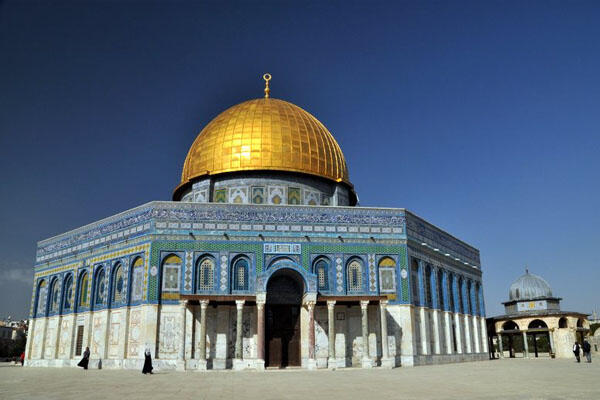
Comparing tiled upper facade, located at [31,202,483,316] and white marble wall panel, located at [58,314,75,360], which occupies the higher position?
tiled upper facade, located at [31,202,483,316]

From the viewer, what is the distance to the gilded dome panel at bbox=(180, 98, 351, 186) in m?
25.5

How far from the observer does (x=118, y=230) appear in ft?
76.0

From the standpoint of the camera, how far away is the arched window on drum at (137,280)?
21.3m

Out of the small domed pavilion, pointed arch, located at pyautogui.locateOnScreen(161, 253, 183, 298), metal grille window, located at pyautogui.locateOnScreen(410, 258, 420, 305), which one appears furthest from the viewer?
the small domed pavilion

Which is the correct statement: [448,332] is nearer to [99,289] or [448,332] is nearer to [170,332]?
[170,332]

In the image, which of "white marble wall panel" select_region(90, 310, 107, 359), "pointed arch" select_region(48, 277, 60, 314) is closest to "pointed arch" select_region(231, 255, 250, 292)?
"white marble wall panel" select_region(90, 310, 107, 359)

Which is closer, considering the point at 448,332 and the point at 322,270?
the point at 322,270

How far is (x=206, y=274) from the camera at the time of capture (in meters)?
21.3

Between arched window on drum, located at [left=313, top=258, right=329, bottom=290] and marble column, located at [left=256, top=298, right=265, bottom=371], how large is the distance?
279 cm

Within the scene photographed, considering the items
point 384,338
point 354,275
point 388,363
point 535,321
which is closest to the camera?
point 388,363

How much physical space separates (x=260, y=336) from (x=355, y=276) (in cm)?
490

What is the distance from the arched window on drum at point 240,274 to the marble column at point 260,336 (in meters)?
1.34

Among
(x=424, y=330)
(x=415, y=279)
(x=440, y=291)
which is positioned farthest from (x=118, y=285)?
(x=440, y=291)

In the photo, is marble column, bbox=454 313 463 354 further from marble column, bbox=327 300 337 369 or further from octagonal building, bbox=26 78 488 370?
marble column, bbox=327 300 337 369
